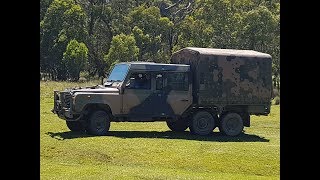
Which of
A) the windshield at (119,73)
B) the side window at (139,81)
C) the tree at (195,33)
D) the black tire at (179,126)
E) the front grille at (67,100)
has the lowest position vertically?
the black tire at (179,126)

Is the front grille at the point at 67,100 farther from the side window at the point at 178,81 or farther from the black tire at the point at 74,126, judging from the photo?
the side window at the point at 178,81

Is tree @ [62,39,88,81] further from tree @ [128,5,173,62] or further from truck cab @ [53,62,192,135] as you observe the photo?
truck cab @ [53,62,192,135]

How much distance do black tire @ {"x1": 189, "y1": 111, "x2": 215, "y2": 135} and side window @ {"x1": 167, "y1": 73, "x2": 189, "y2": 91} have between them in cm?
88

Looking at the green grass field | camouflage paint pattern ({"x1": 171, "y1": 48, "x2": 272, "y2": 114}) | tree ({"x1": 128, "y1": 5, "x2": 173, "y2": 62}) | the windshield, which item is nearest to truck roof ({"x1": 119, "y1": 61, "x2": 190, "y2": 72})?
the windshield

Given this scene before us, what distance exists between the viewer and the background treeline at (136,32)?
1446 inches

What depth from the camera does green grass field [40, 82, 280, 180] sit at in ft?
30.7

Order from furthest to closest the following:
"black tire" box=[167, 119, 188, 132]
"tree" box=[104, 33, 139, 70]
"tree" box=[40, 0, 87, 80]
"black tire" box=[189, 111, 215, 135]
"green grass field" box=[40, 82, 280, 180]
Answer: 1. "tree" box=[40, 0, 87, 80]
2. "tree" box=[104, 33, 139, 70]
3. "black tire" box=[167, 119, 188, 132]
4. "black tire" box=[189, 111, 215, 135]
5. "green grass field" box=[40, 82, 280, 180]

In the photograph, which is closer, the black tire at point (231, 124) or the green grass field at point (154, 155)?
the green grass field at point (154, 155)

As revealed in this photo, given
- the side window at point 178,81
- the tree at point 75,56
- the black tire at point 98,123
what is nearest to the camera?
the black tire at point 98,123

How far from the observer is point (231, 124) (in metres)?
15.3

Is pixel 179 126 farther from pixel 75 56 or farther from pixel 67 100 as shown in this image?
pixel 75 56

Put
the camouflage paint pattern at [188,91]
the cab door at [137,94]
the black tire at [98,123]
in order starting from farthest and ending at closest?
the cab door at [137,94] < the camouflage paint pattern at [188,91] < the black tire at [98,123]

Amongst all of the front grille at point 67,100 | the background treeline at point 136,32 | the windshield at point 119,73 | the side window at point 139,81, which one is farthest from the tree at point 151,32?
the front grille at point 67,100
